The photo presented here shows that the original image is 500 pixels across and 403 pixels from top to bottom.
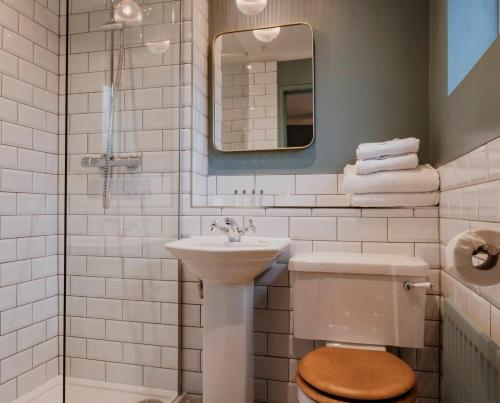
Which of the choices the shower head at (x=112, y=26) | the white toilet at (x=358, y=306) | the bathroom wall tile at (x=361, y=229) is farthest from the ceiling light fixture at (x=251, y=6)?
the white toilet at (x=358, y=306)

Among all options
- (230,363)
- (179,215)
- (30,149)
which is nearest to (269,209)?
(179,215)

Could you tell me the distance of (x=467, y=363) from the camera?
3.29 feet

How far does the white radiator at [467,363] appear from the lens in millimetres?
798

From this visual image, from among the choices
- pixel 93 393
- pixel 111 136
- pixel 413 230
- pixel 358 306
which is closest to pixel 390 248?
pixel 413 230

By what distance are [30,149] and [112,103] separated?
2.06 ft

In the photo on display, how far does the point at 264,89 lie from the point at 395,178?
0.88 metres

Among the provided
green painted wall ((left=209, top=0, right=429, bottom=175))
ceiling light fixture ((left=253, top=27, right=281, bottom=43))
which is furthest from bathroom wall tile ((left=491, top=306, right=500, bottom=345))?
ceiling light fixture ((left=253, top=27, right=281, bottom=43))

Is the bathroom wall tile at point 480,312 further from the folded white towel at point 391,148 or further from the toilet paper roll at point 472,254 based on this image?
the folded white towel at point 391,148

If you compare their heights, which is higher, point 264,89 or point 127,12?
point 127,12

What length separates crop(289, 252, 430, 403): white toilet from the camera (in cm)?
132

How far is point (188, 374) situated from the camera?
1.85 m

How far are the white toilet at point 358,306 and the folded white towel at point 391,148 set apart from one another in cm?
45

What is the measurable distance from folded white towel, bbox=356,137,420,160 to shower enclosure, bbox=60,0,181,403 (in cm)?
97

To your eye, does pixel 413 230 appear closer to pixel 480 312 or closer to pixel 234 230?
pixel 480 312
